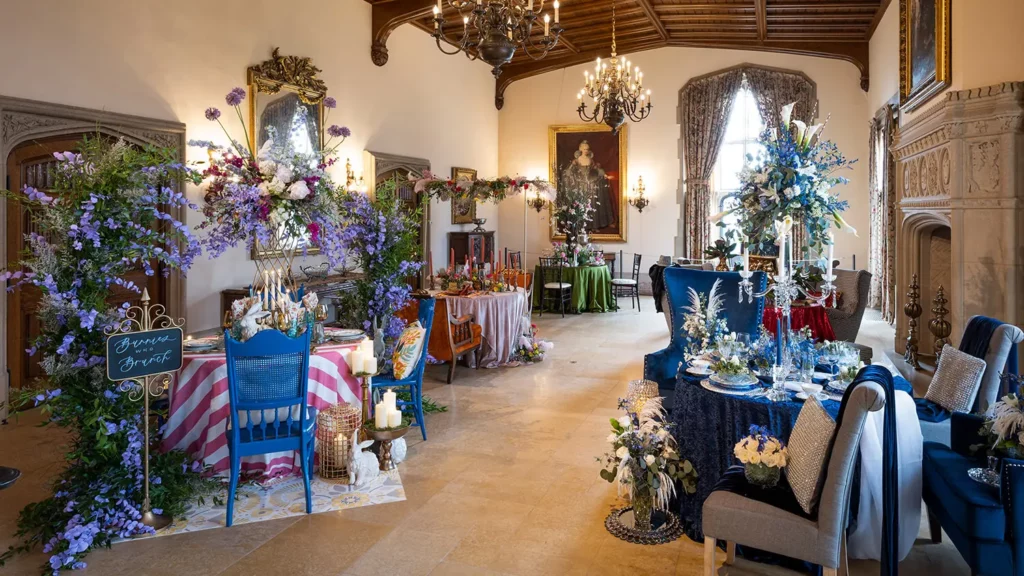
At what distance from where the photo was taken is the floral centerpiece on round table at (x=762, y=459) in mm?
2812

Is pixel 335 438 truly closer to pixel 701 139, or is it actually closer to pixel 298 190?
pixel 298 190

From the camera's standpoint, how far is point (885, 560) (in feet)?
9.18

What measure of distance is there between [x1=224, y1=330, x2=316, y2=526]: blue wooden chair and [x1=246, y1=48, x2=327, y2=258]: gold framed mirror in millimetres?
4029

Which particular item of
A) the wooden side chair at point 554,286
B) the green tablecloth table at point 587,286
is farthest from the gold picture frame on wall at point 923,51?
the wooden side chair at point 554,286

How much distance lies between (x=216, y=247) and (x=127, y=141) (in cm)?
312

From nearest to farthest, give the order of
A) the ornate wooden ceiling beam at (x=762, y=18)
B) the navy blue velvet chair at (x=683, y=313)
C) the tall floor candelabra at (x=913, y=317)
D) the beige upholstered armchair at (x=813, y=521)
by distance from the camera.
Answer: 1. the beige upholstered armchair at (x=813, y=521)
2. the navy blue velvet chair at (x=683, y=313)
3. the tall floor candelabra at (x=913, y=317)
4. the ornate wooden ceiling beam at (x=762, y=18)

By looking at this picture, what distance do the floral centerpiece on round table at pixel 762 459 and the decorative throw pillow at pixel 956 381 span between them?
1308mm

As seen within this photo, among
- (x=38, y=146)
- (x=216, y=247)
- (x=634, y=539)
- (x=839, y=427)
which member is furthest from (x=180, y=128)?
(x=839, y=427)

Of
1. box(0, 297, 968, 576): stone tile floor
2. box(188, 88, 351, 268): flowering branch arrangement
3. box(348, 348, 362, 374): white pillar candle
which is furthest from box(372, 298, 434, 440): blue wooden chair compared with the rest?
box(188, 88, 351, 268): flowering branch arrangement

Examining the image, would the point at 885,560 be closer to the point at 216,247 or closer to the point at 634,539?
the point at 634,539

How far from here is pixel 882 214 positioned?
34.6 ft

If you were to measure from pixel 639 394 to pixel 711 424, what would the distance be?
2.71ft

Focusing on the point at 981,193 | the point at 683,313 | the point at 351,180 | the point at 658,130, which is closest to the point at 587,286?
the point at 658,130

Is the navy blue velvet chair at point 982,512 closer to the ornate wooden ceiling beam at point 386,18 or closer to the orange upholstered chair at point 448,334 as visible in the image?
the orange upholstered chair at point 448,334
